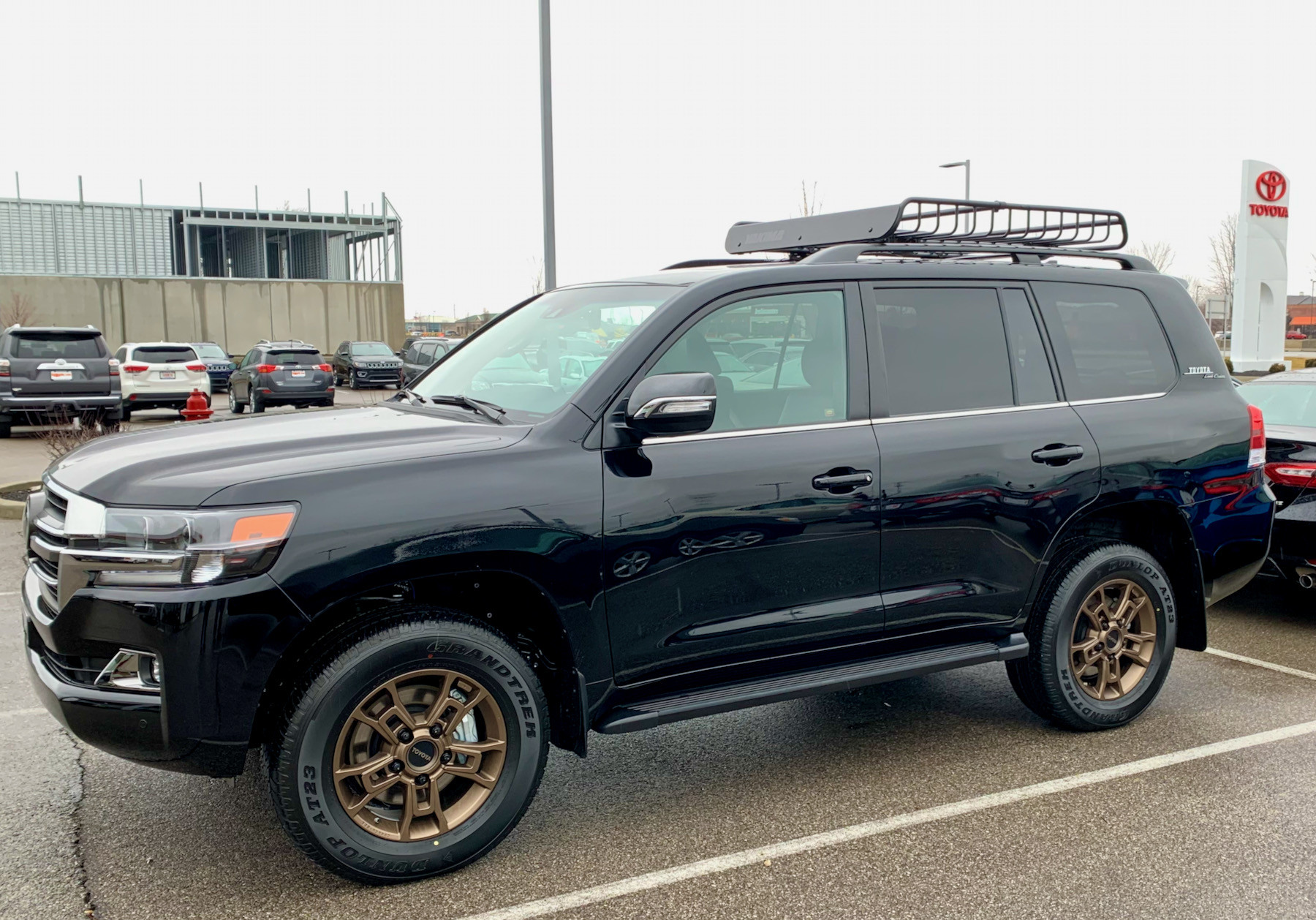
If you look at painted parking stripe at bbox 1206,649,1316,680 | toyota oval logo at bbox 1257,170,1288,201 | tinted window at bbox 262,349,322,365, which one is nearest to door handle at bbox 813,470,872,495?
painted parking stripe at bbox 1206,649,1316,680

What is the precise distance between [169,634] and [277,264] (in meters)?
50.2

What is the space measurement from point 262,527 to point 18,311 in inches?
1711

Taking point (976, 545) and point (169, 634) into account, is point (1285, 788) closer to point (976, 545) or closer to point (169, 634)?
point (976, 545)

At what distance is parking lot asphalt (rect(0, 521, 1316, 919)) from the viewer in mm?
3320

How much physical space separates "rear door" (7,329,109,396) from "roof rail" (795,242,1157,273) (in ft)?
54.7

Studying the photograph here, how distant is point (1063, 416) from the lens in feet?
15.1

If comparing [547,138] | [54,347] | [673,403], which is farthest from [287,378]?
[673,403]

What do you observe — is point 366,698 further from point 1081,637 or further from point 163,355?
point 163,355

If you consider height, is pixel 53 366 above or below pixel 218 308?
below

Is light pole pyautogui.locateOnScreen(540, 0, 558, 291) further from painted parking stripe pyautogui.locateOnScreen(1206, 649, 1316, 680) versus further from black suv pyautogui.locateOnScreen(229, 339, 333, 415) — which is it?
black suv pyautogui.locateOnScreen(229, 339, 333, 415)

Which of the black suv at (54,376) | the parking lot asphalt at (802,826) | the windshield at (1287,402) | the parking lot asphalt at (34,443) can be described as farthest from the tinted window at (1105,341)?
the black suv at (54,376)

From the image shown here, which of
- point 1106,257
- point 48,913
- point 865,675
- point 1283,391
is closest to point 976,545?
point 865,675

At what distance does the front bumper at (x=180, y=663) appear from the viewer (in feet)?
Result: 9.99

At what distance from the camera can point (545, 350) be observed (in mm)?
4309
